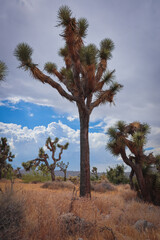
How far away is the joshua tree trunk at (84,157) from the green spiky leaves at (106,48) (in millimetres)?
3858

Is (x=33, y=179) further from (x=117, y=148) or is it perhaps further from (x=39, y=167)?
(x=117, y=148)

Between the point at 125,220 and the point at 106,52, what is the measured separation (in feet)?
28.9

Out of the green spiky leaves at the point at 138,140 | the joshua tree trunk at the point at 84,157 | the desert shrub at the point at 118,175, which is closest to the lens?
the joshua tree trunk at the point at 84,157

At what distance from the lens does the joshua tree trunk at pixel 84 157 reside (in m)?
8.23

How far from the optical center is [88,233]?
349 cm

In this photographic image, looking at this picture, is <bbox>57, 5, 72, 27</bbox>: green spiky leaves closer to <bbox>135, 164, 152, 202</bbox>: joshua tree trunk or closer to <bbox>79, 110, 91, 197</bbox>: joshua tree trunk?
<bbox>79, 110, 91, 197</bbox>: joshua tree trunk

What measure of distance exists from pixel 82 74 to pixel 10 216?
8478 millimetres

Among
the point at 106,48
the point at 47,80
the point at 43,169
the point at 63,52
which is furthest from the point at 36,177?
the point at 106,48

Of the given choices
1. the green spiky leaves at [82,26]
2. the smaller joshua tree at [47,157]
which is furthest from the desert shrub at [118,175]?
the green spiky leaves at [82,26]

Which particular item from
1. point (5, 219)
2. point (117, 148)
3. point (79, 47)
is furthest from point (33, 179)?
point (5, 219)

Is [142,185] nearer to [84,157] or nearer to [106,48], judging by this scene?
[84,157]

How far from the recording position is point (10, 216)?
10.4 ft

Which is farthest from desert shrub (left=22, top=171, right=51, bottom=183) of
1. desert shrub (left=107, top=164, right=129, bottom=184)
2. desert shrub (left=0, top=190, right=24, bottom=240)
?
desert shrub (left=0, top=190, right=24, bottom=240)

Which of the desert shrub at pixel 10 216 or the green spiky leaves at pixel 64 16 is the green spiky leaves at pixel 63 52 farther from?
the desert shrub at pixel 10 216
